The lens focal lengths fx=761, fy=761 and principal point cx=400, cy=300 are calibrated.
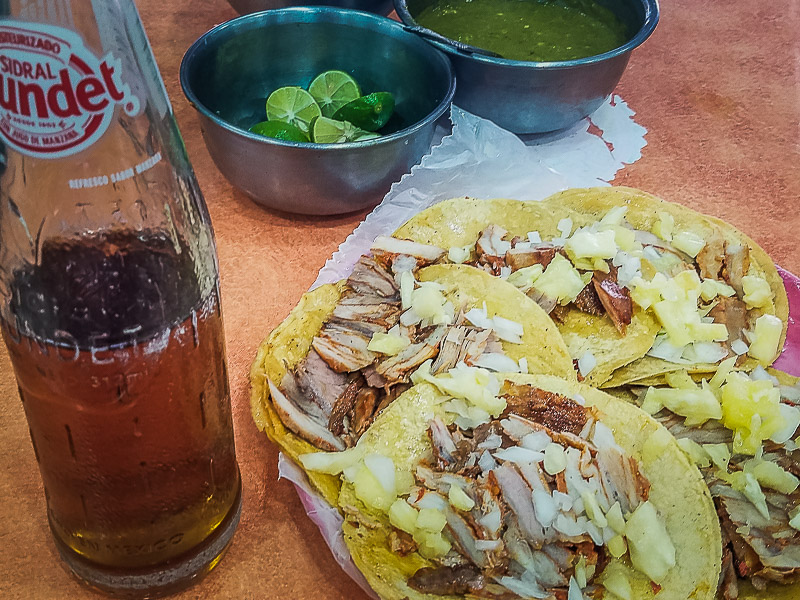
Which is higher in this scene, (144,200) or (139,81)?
(139,81)

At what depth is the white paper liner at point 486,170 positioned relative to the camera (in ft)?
6.06

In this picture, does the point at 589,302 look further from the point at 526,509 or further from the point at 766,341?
the point at 526,509

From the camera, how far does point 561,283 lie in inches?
62.3

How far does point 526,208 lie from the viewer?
1.78 metres

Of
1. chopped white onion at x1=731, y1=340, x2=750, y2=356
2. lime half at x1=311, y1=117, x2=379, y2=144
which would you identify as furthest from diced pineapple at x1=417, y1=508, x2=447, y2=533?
lime half at x1=311, y1=117, x2=379, y2=144

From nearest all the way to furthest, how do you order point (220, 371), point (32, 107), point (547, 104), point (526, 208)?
1. point (32, 107)
2. point (220, 371)
3. point (526, 208)
4. point (547, 104)

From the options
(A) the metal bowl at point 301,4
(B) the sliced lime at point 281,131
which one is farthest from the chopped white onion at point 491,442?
(A) the metal bowl at point 301,4

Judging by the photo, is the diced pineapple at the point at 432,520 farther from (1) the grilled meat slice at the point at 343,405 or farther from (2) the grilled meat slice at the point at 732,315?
(2) the grilled meat slice at the point at 732,315

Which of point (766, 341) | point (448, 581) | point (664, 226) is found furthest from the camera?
point (664, 226)

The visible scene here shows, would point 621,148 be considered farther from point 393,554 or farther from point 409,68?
point 393,554

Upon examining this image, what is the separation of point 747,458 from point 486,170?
3.16 ft

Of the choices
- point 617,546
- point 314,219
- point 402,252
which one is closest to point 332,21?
point 314,219

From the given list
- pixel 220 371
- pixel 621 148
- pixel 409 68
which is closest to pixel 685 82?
pixel 621 148

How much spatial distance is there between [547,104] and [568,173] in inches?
7.9
